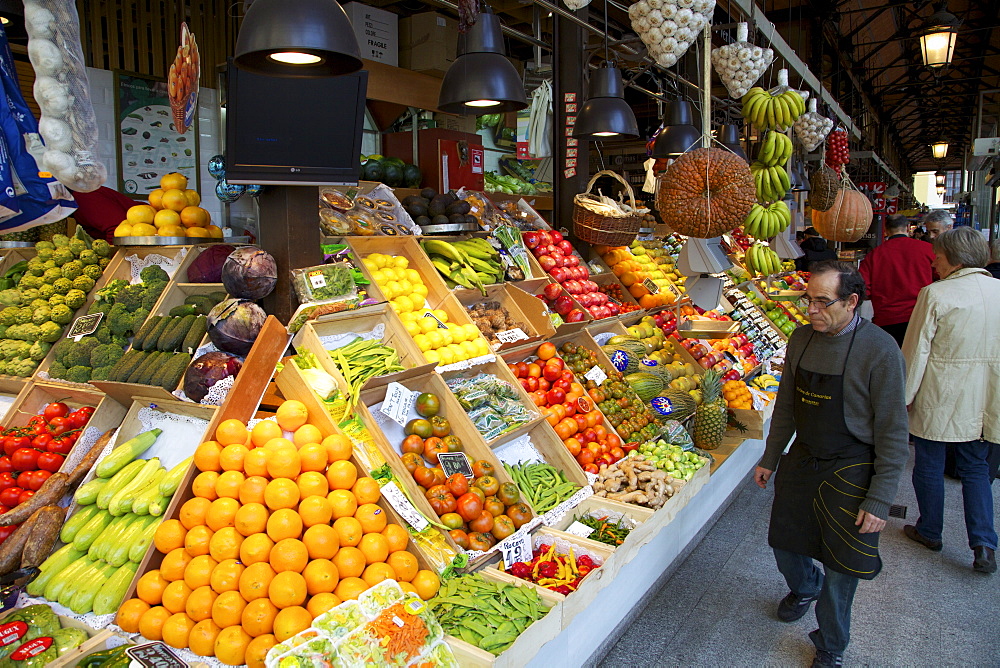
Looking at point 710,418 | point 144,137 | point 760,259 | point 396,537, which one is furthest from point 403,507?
point 144,137

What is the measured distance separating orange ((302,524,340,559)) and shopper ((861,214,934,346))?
5.61m

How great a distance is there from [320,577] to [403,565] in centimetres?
33

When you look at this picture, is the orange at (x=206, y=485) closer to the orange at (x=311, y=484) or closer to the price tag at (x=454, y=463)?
the orange at (x=311, y=484)

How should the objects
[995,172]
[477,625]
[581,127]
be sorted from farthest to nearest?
[995,172], [581,127], [477,625]

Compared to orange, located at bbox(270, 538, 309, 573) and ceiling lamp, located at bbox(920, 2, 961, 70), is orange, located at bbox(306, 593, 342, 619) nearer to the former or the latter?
orange, located at bbox(270, 538, 309, 573)

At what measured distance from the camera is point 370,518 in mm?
2664

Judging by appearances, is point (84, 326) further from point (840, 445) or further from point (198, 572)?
point (840, 445)

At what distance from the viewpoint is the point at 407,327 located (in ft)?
12.0

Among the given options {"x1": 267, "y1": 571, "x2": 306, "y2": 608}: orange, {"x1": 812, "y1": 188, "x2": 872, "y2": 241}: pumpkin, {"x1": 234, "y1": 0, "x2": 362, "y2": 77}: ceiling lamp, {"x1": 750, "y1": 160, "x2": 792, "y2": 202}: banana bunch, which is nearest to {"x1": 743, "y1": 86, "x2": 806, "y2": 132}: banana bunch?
{"x1": 750, "y1": 160, "x2": 792, "y2": 202}: banana bunch

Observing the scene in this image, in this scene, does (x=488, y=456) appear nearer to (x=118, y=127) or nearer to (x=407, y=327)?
(x=407, y=327)

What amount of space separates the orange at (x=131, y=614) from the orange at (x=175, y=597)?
0.09 meters

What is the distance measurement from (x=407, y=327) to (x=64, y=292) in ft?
6.89

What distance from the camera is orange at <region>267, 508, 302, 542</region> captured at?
246 cm

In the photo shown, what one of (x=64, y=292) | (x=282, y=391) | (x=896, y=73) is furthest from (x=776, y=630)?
(x=896, y=73)
